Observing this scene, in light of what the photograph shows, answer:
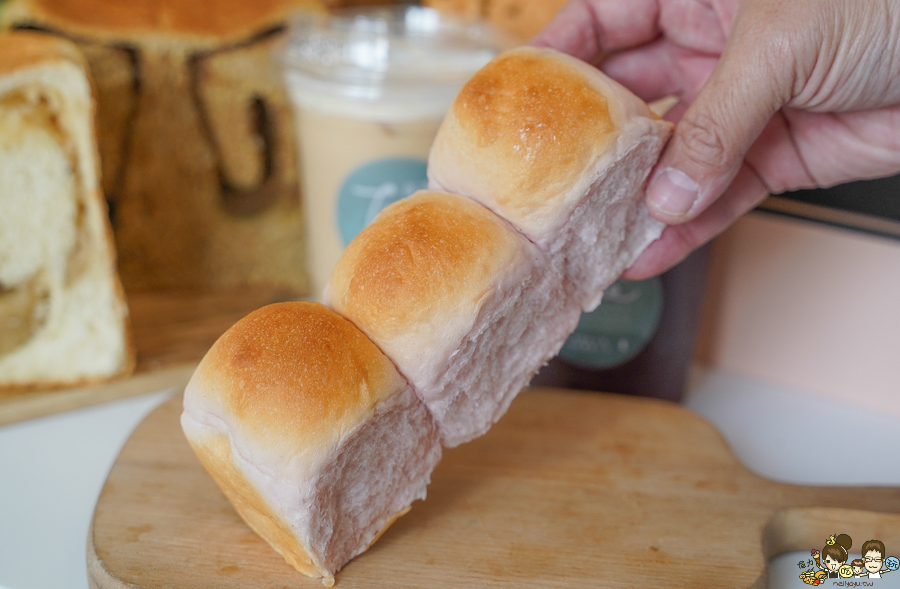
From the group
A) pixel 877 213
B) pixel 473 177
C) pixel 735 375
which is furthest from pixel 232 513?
pixel 877 213

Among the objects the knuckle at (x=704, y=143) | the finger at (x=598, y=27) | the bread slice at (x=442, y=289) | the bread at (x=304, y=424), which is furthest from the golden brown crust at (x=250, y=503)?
the finger at (x=598, y=27)

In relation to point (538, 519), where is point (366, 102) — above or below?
above

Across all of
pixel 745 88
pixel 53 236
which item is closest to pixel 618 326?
pixel 745 88

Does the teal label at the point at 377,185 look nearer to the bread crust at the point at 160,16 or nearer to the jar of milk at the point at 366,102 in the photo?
the jar of milk at the point at 366,102

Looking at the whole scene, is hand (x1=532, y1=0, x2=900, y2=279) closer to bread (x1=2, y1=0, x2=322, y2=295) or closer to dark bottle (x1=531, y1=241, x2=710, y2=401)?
dark bottle (x1=531, y1=241, x2=710, y2=401)

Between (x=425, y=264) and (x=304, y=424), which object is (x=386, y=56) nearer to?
(x=425, y=264)

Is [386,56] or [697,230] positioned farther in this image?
[386,56]
